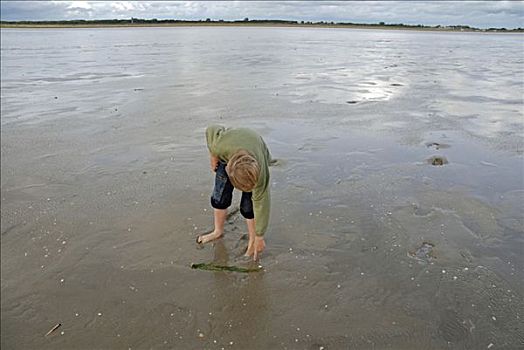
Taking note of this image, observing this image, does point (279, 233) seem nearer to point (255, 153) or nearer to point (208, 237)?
point (208, 237)

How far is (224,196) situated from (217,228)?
35 centimetres

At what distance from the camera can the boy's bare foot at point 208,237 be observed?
4.13 metres

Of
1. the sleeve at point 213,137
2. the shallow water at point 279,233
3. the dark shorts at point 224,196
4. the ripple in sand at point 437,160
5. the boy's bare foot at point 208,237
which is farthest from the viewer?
the ripple in sand at point 437,160

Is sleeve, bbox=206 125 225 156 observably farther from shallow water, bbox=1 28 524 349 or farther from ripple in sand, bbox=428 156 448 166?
ripple in sand, bbox=428 156 448 166

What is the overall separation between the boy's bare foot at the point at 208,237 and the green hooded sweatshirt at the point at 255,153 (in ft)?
2.24

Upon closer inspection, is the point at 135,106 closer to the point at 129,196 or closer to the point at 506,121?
the point at 129,196

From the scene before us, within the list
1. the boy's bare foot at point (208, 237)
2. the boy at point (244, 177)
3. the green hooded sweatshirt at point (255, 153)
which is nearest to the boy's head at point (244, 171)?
the boy at point (244, 177)

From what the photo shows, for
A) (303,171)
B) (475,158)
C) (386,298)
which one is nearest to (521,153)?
(475,158)

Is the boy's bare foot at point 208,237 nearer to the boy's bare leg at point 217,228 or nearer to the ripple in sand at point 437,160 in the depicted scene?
the boy's bare leg at point 217,228

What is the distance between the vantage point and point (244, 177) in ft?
10.6

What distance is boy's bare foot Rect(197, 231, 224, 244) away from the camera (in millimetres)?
4133

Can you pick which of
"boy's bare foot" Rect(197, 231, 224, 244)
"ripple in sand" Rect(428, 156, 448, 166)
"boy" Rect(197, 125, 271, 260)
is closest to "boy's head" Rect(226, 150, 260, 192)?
"boy" Rect(197, 125, 271, 260)

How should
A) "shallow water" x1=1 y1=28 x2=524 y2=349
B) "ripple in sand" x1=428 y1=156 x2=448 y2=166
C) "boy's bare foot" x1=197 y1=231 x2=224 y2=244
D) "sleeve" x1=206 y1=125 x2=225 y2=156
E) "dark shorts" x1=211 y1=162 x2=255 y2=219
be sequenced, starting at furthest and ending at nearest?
"ripple in sand" x1=428 y1=156 x2=448 y2=166
"boy's bare foot" x1=197 y1=231 x2=224 y2=244
"dark shorts" x1=211 y1=162 x2=255 y2=219
"sleeve" x1=206 y1=125 x2=225 y2=156
"shallow water" x1=1 y1=28 x2=524 y2=349

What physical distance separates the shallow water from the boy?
244 mm
